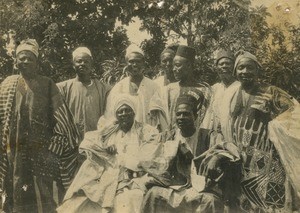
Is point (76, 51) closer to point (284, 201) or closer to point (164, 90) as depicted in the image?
point (164, 90)

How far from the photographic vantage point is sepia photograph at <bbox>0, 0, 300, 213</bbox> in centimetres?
491

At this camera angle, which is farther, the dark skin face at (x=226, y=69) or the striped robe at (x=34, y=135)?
the striped robe at (x=34, y=135)

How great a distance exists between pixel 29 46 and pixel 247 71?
187 cm

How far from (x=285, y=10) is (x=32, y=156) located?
7.96ft

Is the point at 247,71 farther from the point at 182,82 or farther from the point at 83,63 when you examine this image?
the point at 83,63

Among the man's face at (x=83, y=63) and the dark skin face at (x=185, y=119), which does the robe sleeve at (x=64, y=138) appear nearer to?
the man's face at (x=83, y=63)

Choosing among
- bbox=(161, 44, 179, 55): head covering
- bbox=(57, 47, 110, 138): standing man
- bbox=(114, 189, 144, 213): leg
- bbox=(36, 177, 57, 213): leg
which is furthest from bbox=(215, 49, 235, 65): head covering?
bbox=(36, 177, 57, 213): leg

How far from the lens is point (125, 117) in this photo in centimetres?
Answer: 514

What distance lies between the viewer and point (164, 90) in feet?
17.5

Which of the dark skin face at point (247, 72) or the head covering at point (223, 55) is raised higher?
the head covering at point (223, 55)

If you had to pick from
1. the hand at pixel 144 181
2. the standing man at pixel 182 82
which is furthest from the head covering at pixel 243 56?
the hand at pixel 144 181

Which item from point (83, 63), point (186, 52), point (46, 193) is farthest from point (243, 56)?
point (46, 193)

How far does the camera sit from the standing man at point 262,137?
193 inches

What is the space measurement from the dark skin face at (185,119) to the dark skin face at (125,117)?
402 mm
